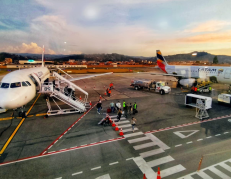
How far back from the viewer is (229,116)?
1625 centimetres

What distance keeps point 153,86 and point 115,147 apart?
22.3m

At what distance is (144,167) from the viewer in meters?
8.23

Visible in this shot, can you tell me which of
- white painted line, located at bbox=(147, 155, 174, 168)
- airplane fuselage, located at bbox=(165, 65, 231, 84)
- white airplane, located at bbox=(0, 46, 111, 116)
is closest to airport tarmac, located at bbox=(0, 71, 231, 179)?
white painted line, located at bbox=(147, 155, 174, 168)

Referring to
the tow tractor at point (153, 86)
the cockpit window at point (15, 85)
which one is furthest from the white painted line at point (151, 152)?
the tow tractor at point (153, 86)

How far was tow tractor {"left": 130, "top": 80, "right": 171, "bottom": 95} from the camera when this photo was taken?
1075 inches

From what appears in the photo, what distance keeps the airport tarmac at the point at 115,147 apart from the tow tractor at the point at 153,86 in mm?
11332

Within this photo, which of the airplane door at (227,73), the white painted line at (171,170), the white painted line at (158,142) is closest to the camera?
the white painted line at (171,170)

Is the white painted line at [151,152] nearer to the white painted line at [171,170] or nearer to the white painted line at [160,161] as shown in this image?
the white painted line at [160,161]

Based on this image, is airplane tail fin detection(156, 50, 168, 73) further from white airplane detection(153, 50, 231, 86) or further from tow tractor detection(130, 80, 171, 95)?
tow tractor detection(130, 80, 171, 95)

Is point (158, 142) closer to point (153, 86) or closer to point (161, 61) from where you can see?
point (153, 86)

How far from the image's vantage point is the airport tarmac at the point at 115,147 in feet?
26.0

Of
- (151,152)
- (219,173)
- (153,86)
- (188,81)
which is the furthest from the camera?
(188,81)

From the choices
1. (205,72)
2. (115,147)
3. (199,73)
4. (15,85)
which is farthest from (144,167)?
(199,73)

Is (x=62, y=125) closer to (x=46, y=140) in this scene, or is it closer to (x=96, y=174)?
(x=46, y=140)
